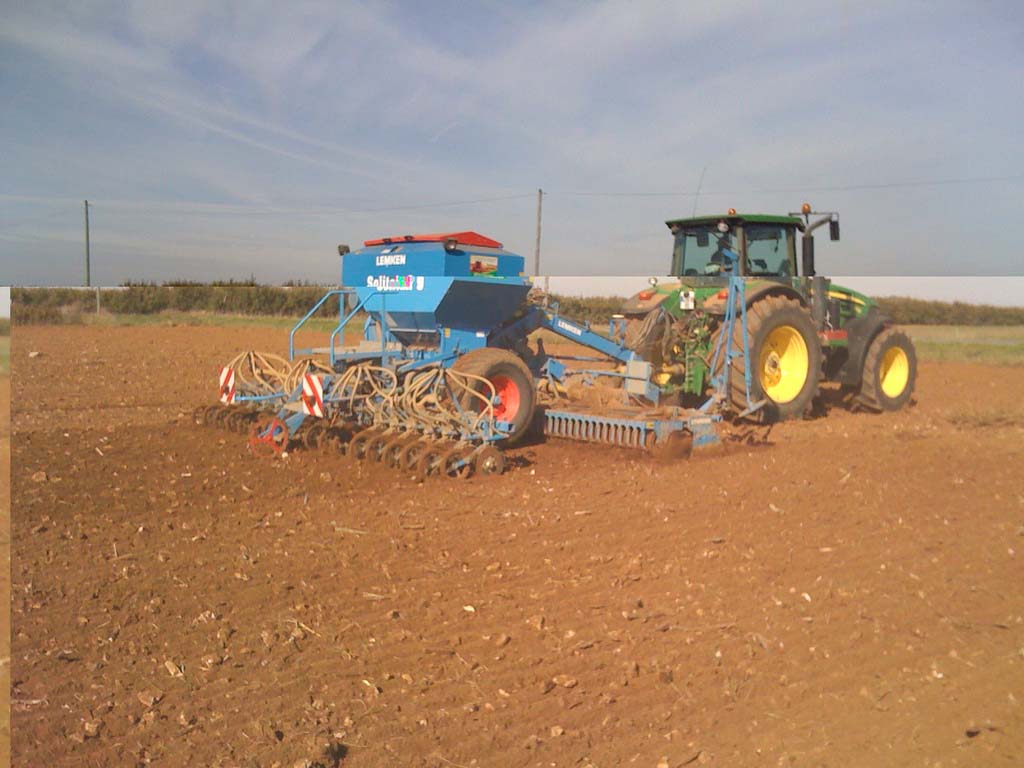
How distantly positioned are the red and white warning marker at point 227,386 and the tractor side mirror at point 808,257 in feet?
20.0

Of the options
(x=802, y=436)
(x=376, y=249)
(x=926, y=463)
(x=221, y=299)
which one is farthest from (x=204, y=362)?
(x=926, y=463)

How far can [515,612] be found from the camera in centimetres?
413

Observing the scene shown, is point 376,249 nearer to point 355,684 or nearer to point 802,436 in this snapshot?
point 802,436

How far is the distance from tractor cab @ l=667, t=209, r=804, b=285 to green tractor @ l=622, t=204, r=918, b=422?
0.01m

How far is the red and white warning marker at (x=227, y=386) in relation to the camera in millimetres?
8250

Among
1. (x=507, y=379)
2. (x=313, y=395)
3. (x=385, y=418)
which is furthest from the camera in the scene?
(x=507, y=379)

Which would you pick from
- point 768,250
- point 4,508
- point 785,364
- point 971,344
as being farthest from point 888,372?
point 4,508

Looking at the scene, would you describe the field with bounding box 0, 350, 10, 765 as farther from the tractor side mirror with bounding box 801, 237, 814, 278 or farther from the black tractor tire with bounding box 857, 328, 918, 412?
the black tractor tire with bounding box 857, 328, 918, 412

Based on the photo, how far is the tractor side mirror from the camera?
9.46 meters

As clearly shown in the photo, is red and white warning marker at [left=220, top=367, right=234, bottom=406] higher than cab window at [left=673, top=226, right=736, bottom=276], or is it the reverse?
cab window at [left=673, top=226, right=736, bottom=276]

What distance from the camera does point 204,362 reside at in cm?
1472

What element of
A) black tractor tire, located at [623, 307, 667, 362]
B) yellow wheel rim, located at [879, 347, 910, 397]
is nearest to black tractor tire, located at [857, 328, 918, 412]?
yellow wheel rim, located at [879, 347, 910, 397]

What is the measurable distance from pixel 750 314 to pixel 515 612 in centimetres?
538

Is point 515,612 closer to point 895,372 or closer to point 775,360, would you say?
point 775,360
